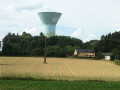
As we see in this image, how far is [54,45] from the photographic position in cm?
14062

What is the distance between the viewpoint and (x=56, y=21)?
14975 cm

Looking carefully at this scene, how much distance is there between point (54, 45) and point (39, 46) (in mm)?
9340

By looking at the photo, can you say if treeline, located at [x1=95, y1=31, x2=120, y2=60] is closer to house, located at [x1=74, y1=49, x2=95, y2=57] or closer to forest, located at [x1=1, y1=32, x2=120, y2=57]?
forest, located at [x1=1, y1=32, x2=120, y2=57]

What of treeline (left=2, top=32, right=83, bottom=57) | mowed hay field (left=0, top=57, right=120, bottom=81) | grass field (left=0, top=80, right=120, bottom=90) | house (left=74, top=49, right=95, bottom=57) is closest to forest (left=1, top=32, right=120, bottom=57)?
treeline (left=2, top=32, right=83, bottom=57)

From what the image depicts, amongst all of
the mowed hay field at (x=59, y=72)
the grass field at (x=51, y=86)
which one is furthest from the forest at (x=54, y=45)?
the grass field at (x=51, y=86)

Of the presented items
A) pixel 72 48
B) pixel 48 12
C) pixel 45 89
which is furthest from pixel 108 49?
pixel 45 89

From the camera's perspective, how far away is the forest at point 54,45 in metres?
112

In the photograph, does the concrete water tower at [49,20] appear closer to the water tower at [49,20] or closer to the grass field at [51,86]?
the water tower at [49,20]

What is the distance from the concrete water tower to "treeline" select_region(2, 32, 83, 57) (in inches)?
297

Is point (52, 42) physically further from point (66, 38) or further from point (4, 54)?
point (4, 54)

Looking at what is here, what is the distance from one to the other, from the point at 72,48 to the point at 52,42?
1330cm

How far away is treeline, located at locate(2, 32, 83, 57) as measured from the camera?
111656mm

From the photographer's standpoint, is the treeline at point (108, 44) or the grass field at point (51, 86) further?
the treeline at point (108, 44)

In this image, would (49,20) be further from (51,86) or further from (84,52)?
(51,86)
